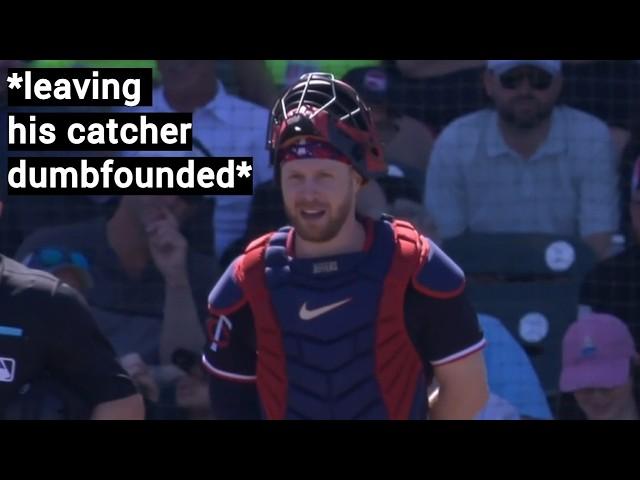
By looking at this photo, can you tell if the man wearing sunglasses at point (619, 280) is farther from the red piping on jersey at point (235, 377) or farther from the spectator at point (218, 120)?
the red piping on jersey at point (235, 377)

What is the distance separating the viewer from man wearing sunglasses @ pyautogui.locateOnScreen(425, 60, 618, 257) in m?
6.31

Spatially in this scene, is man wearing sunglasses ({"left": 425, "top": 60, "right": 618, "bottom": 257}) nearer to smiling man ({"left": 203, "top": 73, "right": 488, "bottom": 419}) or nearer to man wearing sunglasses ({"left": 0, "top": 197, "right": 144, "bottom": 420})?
smiling man ({"left": 203, "top": 73, "right": 488, "bottom": 419})

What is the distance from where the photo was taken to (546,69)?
252 inches

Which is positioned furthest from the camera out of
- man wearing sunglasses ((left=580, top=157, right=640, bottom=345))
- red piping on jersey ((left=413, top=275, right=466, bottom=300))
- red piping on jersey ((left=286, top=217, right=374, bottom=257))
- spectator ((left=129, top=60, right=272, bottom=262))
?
spectator ((left=129, top=60, right=272, bottom=262))

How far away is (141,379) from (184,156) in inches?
37.9

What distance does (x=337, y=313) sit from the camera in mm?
4000

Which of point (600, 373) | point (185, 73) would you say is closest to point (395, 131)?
point (185, 73)

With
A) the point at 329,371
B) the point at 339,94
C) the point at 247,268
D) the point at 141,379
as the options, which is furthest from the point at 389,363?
the point at 141,379

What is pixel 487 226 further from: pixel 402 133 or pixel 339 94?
pixel 339 94

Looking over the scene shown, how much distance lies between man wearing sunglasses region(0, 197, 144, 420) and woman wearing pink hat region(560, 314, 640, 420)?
2598 millimetres

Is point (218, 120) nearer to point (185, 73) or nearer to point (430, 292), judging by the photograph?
point (185, 73)

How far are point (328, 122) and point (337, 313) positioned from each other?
511mm

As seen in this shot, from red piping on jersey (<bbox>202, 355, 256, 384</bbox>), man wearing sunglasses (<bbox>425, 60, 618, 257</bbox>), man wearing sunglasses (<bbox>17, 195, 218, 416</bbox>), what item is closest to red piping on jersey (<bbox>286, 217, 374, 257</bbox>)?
red piping on jersey (<bbox>202, 355, 256, 384</bbox>)
